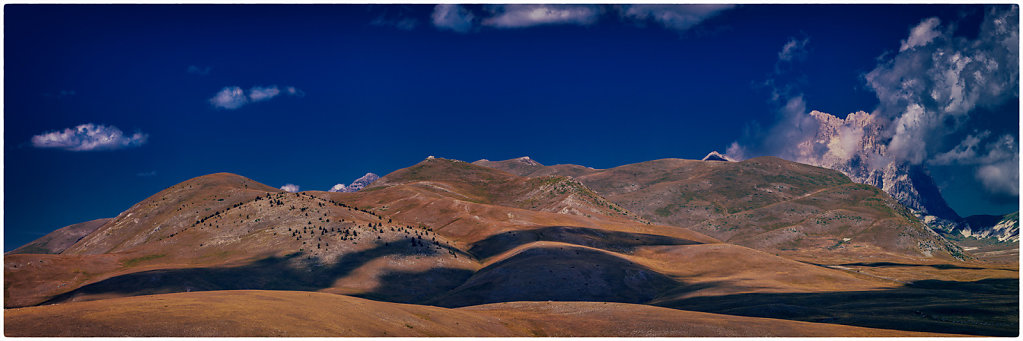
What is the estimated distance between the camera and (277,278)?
4724 inches

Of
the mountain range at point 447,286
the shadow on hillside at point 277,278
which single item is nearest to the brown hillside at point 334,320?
the mountain range at point 447,286

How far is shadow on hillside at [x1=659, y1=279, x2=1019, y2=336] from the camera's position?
201 ft

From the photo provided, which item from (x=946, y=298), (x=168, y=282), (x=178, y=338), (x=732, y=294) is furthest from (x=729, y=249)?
(x=178, y=338)

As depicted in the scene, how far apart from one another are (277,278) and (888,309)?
10865 centimetres

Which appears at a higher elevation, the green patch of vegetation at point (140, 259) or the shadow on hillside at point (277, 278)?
the green patch of vegetation at point (140, 259)

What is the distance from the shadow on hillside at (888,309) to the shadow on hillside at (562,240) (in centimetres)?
6597

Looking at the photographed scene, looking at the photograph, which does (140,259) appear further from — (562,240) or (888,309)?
(888,309)

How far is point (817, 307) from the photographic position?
7894 centimetres

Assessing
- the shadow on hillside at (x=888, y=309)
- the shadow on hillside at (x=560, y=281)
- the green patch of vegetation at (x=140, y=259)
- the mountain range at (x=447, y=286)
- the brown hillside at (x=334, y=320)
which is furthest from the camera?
the green patch of vegetation at (x=140, y=259)

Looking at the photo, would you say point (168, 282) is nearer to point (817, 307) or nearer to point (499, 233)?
point (499, 233)

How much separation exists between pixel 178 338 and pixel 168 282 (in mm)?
81379

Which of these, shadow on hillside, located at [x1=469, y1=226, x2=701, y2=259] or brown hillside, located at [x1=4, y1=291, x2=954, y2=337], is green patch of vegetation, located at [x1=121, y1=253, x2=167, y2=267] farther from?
brown hillside, located at [x1=4, y1=291, x2=954, y2=337]

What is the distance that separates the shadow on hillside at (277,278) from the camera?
104 m

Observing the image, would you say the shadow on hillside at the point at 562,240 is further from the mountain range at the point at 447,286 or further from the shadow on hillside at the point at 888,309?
the shadow on hillside at the point at 888,309
